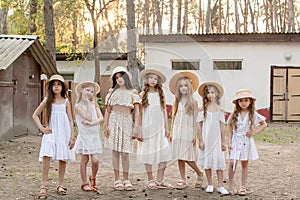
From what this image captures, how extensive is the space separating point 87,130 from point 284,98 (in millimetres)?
12227

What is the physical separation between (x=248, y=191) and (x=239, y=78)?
1118 cm

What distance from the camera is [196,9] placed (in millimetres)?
39250

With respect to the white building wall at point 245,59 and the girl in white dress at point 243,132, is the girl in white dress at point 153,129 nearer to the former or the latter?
the girl in white dress at point 243,132

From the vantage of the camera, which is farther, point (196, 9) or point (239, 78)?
point (196, 9)

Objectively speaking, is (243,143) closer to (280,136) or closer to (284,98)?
(280,136)

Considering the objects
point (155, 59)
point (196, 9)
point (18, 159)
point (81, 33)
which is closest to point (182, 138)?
point (18, 159)

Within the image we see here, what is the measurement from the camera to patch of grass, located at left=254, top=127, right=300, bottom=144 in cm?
1132

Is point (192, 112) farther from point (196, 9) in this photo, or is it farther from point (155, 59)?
point (196, 9)

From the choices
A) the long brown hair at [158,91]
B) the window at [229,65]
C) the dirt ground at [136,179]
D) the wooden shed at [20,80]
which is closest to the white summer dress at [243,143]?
the dirt ground at [136,179]

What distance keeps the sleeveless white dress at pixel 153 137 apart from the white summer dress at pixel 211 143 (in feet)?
1.37

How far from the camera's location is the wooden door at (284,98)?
54.0 ft

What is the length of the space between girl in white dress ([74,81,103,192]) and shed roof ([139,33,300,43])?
11100 millimetres

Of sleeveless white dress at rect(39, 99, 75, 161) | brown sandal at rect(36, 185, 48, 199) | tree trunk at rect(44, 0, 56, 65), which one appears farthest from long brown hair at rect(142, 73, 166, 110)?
tree trunk at rect(44, 0, 56, 65)

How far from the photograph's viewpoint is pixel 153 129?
563 centimetres
